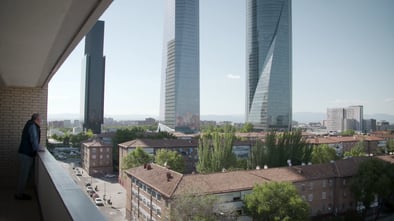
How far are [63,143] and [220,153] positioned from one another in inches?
1050

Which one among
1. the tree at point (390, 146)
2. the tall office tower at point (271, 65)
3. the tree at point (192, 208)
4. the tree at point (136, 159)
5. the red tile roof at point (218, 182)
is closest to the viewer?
the tree at point (192, 208)

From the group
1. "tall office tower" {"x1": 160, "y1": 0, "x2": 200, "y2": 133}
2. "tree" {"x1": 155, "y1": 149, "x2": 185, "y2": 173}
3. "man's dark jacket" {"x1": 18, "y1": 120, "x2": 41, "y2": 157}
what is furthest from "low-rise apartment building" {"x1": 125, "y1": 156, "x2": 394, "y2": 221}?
"tall office tower" {"x1": 160, "y1": 0, "x2": 200, "y2": 133}

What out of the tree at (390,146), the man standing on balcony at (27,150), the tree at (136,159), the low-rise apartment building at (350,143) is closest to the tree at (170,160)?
the tree at (136,159)

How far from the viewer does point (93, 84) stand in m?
57.2

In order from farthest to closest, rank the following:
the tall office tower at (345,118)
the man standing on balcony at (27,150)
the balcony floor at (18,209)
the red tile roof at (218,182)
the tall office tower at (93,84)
Answer: 1. the tall office tower at (345,118)
2. the tall office tower at (93,84)
3. the red tile roof at (218,182)
4. the man standing on balcony at (27,150)
5. the balcony floor at (18,209)

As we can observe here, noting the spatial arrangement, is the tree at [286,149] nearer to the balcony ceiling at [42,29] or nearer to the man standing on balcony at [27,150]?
the man standing on balcony at [27,150]

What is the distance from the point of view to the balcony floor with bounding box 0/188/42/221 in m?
2.84

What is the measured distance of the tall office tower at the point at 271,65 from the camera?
49281 millimetres

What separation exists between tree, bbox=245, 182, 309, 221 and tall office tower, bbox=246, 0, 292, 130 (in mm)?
37224

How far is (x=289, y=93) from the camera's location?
51.5 meters

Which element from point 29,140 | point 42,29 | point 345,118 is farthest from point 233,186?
point 345,118

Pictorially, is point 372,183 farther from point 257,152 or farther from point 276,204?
point 257,152

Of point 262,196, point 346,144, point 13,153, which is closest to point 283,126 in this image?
point 346,144

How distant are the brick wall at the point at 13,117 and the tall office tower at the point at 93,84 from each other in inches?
2150
